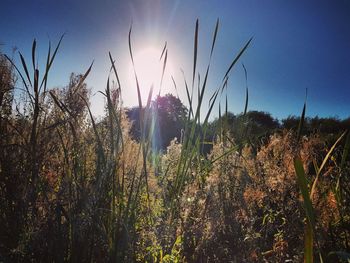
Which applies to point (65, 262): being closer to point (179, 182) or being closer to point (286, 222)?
point (179, 182)

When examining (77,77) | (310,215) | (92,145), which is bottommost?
(310,215)

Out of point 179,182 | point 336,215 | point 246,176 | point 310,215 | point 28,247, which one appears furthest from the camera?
point 336,215

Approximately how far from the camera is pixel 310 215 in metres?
0.71

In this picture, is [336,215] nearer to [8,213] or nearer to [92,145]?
[92,145]

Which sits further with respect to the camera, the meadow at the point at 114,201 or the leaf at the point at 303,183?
the meadow at the point at 114,201

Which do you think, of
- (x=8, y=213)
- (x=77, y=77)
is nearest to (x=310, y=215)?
(x=8, y=213)

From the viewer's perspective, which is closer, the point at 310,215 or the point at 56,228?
the point at 310,215

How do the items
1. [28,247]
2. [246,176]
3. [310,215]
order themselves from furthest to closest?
[246,176], [28,247], [310,215]

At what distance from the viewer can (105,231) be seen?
129cm

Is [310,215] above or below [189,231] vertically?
above

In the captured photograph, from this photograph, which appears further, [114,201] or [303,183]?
[114,201]

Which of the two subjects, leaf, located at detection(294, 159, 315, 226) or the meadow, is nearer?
leaf, located at detection(294, 159, 315, 226)

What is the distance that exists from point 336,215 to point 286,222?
579 mm

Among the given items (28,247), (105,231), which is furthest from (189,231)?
(28,247)
